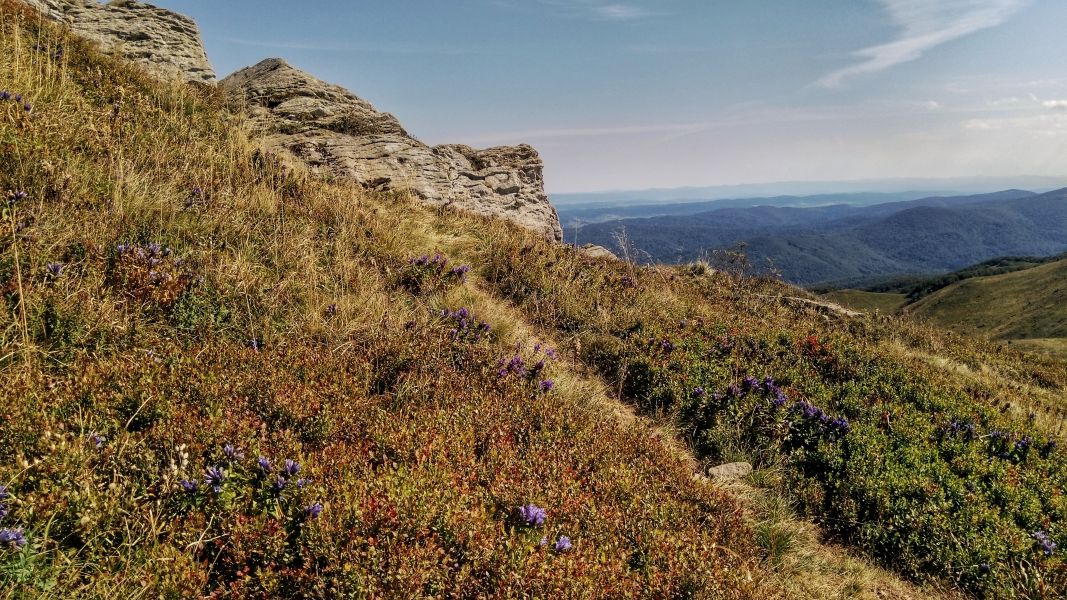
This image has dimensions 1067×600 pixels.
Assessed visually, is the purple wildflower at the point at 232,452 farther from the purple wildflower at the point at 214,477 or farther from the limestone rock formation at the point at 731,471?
the limestone rock formation at the point at 731,471

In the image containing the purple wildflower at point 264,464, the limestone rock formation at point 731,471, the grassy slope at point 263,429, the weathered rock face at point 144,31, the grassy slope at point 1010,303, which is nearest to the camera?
the grassy slope at point 263,429

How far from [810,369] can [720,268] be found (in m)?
9.45

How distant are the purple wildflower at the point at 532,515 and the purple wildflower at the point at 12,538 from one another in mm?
2265

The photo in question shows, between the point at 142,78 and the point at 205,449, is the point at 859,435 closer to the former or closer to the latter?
the point at 205,449

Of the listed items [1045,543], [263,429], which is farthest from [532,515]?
[1045,543]

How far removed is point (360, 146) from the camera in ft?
45.5

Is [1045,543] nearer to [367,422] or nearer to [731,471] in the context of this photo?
[731,471]

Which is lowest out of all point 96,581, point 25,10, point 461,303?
point 96,581

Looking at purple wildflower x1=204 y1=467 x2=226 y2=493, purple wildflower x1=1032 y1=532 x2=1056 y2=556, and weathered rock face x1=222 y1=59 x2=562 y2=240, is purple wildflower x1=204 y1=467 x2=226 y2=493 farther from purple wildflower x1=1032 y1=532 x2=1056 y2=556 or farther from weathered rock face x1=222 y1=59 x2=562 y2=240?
weathered rock face x1=222 y1=59 x2=562 y2=240

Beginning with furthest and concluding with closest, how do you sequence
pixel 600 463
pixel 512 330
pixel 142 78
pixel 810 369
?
pixel 142 78 → pixel 810 369 → pixel 512 330 → pixel 600 463

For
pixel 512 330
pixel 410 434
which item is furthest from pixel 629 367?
pixel 410 434

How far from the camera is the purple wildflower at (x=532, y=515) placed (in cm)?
296

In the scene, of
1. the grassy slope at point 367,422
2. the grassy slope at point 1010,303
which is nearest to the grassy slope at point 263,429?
the grassy slope at point 367,422

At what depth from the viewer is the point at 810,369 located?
782cm
